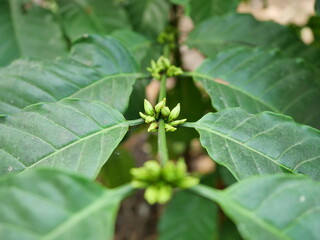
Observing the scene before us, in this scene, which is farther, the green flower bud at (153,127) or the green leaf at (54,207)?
the green flower bud at (153,127)

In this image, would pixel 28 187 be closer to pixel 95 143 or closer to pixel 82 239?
pixel 82 239

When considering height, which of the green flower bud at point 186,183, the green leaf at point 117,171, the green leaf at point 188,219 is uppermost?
the green flower bud at point 186,183

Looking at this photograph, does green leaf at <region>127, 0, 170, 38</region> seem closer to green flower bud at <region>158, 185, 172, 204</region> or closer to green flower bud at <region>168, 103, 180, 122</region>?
green flower bud at <region>168, 103, 180, 122</region>

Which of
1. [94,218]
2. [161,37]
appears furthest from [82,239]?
[161,37]

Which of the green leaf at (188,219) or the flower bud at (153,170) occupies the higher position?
the flower bud at (153,170)

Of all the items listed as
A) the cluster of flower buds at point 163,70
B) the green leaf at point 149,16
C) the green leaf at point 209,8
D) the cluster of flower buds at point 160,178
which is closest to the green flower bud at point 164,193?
the cluster of flower buds at point 160,178

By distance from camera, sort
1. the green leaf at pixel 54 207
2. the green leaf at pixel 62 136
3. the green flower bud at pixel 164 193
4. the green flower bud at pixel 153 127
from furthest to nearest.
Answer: the green flower bud at pixel 153 127
the green leaf at pixel 62 136
the green flower bud at pixel 164 193
the green leaf at pixel 54 207

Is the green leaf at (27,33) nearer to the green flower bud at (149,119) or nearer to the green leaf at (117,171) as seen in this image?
the green leaf at (117,171)

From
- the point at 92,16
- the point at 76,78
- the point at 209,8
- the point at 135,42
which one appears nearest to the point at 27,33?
the point at 92,16
